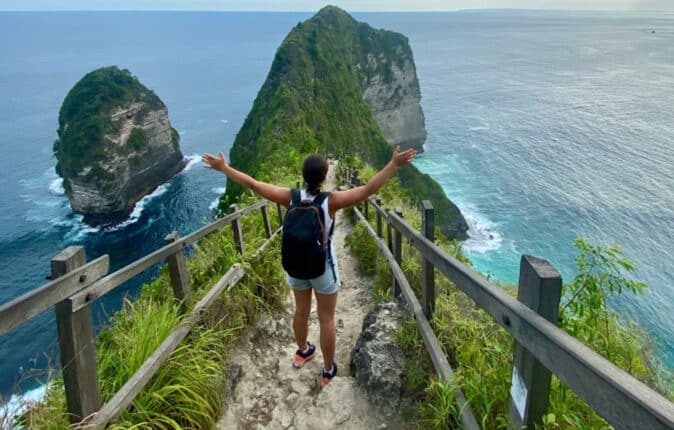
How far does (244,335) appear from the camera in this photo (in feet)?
15.8

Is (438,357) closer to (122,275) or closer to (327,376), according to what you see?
(327,376)

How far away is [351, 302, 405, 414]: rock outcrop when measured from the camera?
3812 millimetres

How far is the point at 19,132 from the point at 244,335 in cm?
8874

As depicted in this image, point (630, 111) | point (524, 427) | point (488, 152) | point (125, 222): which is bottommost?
point (125, 222)

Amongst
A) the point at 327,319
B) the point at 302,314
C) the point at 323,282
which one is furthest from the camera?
the point at 302,314

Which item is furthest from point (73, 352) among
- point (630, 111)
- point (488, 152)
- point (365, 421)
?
point (630, 111)

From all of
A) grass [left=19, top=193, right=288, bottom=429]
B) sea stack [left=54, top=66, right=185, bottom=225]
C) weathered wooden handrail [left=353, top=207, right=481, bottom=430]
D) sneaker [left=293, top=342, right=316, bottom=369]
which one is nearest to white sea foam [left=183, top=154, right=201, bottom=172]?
sea stack [left=54, top=66, right=185, bottom=225]

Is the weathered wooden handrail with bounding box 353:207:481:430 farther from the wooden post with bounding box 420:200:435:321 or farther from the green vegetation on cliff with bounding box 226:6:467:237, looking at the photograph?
the green vegetation on cliff with bounding box 226:6:467:237

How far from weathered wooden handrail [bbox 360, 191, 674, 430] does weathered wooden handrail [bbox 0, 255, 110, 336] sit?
2083mm

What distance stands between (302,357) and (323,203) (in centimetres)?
188

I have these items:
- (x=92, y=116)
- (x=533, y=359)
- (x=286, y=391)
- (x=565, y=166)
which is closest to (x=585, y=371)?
(x=533, y=359)

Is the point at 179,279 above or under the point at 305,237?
under

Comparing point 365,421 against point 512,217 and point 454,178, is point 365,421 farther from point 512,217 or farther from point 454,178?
point 454,178

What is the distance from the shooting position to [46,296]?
2.30 metres
